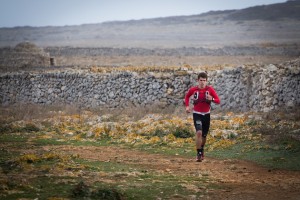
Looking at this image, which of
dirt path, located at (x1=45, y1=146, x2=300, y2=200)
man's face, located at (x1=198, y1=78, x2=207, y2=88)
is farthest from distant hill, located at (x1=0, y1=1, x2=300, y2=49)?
man's face, located at (x1=198, y1=78, x2=207, y2=88)

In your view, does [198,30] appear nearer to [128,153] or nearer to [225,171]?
[128,153]

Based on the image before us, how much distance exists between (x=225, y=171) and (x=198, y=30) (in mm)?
125866

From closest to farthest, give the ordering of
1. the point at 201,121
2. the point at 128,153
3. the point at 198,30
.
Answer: the point at 201,121, the point at 128,153, the point at 198,30

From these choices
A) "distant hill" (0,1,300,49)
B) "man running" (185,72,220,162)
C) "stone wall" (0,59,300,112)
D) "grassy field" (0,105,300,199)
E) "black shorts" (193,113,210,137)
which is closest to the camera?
"grassy field" (0,105,300,199)

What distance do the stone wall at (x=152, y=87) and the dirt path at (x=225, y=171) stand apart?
25.1 feet

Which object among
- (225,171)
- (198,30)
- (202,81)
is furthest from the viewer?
(198,30)

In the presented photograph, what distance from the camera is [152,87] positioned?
2355cm

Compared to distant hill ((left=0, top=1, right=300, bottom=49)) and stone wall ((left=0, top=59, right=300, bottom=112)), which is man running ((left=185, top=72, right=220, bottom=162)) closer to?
stone wall ((left=0, top=59, right=300, bottom=112))

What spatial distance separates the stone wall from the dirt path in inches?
301

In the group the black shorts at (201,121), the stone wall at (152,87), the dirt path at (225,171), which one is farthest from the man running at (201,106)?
the stone wall at (152,87)

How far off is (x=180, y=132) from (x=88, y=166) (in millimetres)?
5377

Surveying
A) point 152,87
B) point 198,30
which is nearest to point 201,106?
point 152,87

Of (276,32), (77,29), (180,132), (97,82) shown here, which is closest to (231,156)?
(180,132)

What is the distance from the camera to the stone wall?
761 inches
